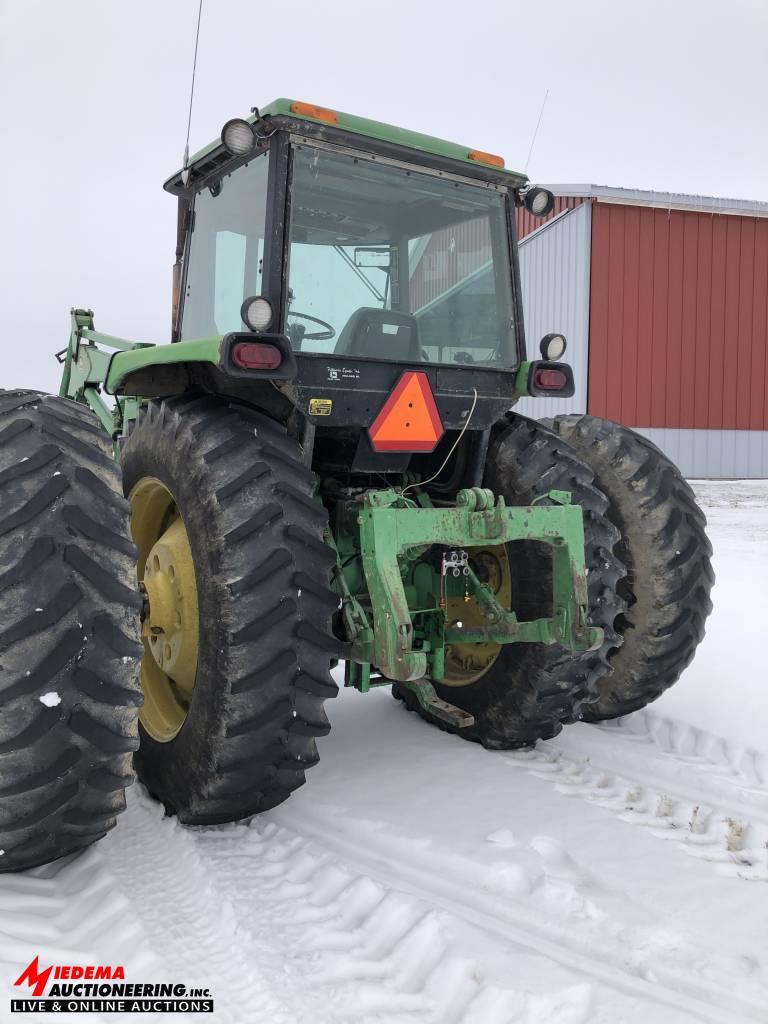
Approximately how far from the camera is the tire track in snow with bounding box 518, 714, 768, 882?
2.97m

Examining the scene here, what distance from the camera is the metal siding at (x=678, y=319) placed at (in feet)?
50.8

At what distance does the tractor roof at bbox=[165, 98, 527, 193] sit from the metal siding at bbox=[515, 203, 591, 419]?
11.3 meters

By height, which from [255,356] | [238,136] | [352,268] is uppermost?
[238,136]

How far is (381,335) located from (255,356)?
690mm

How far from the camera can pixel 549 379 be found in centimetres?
374

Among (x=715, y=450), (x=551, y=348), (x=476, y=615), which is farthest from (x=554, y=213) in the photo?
(x=476, y=615)

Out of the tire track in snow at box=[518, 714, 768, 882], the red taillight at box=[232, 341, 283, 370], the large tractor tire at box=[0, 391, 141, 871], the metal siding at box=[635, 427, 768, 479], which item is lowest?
the tire track in snow at box=[518, 714, 768, 882]

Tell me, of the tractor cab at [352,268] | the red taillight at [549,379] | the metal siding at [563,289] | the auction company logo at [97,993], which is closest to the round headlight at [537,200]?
the tractor cab at [352,268]

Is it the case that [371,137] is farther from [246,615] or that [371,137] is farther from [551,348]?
[246,615]

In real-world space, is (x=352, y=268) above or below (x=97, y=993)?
above

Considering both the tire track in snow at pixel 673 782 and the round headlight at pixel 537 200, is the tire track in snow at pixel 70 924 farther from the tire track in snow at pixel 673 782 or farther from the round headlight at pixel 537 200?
the round headlight at pixel 537 200

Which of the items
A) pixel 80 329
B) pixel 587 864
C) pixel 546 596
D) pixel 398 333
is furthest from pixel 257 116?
pixel 80 329

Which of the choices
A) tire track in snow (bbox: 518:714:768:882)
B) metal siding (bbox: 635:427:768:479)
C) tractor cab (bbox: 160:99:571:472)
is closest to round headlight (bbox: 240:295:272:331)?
tractor cab (bbox: 160:99:571:472)

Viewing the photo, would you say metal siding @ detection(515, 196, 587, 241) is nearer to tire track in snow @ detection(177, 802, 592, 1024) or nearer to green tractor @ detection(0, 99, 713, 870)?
green tractor @ detection(0, 99, 713, 870)
